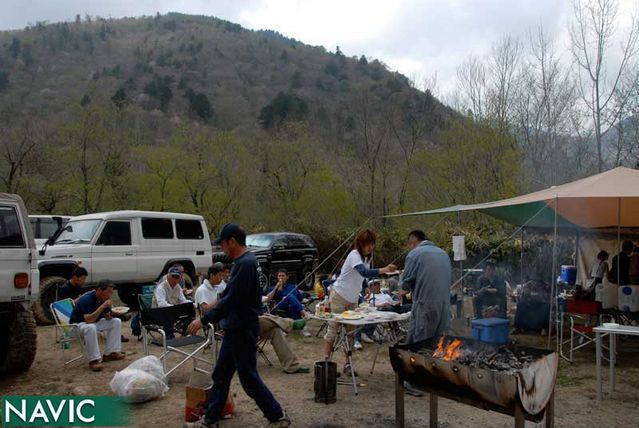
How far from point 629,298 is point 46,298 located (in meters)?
9.14

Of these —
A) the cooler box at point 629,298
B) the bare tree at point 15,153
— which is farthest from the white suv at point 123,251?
the bare tree at point 15,153

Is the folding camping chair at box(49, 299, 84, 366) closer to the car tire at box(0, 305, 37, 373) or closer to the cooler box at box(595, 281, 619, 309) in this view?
the car tire at box(0, 305, 37, 373)

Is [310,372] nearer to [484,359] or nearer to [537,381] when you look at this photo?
[484,359]

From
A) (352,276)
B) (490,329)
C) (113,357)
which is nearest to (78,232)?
(113,357)

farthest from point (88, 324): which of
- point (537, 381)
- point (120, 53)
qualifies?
point (120, 53)

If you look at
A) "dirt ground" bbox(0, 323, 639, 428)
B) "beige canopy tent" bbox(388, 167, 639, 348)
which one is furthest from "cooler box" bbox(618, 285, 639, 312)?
"beige canopy tent" bbox(388, 167, 639, 348)

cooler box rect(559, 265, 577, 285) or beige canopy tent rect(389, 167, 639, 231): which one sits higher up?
beige canopy tent rect(389, 167, 639, 231)

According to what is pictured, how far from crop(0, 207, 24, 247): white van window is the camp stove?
406 cm

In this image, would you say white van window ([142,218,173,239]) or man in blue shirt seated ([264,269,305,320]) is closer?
man in blue shirt seated ([264,269,305,320])

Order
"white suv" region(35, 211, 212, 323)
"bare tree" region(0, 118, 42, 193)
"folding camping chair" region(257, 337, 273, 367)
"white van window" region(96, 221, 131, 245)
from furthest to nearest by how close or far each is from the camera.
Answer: "bare tree" region(0, 118, 42, 193)
"white van window" region(96, 221, 131, 245)
"white suv" region(35, 211, 212, 323)
"folding camping chair" region(257, 337, 273, 367)

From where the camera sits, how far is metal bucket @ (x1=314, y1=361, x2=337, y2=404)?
490 cm

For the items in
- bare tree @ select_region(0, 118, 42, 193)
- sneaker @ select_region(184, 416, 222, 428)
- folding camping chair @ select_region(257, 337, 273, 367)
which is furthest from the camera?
bare tree @ select_region(0, 118, 42, 193)

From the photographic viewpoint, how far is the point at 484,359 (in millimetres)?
3826

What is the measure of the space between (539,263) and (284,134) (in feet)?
41.2
